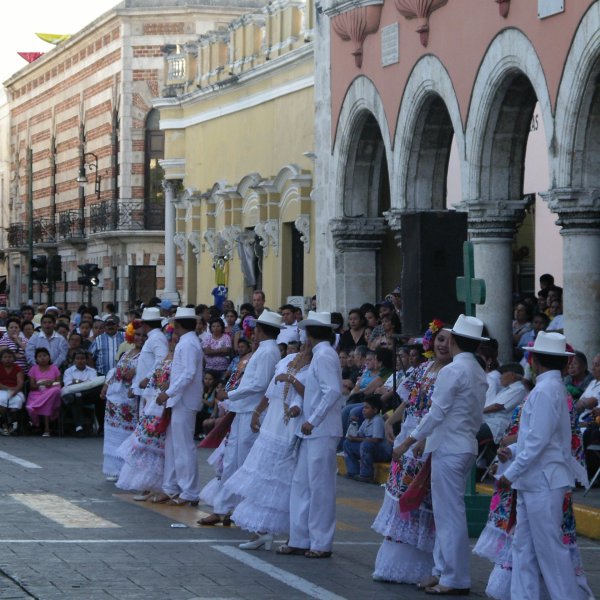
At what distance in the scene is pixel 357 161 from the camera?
2650 centimetres

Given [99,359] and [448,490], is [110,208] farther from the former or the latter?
[448,490]

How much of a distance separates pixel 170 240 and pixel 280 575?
95.0 feet

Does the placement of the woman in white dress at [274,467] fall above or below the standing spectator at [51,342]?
below

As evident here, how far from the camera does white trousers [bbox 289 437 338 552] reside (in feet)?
42.1

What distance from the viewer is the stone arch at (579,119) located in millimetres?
18656

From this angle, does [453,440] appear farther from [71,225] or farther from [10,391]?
[71,225]

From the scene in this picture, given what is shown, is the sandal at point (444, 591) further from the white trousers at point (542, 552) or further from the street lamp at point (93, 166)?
the street lamp at point (93, 166)

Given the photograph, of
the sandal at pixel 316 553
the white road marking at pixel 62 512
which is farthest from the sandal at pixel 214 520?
the sandal at pixel 316 553

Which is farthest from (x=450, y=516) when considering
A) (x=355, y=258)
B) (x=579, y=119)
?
(x=355, y=258)

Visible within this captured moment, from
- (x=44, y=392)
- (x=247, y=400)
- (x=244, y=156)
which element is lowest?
(x=44, y=392)

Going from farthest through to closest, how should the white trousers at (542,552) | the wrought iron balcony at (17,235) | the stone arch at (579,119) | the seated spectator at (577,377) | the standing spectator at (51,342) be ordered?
1. the wrought iron balcony at (17,235)
2. the standing spectator at (51,342)
3. the stone arch at (579,119)
4. the seated spectator at (577,377)
5. the white trousers at (542,552)

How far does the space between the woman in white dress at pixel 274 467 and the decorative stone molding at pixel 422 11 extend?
10.6m

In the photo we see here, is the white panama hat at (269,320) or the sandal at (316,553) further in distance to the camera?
the white panama hat at (269,320)

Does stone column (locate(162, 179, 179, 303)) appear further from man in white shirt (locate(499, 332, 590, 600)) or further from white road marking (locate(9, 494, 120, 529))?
man in white shirt (locate(499, 332, 590, 600))
